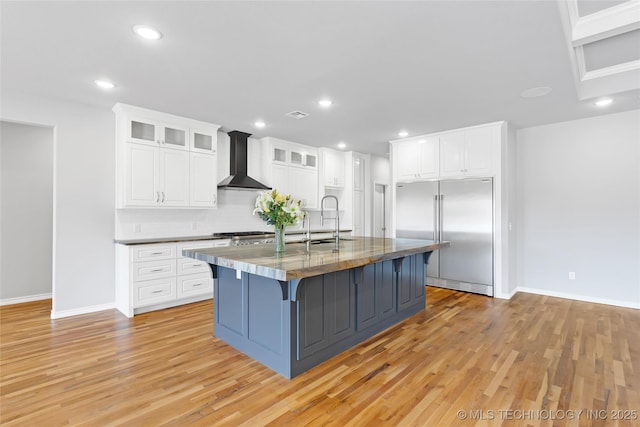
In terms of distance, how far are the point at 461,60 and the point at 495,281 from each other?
10.9ft

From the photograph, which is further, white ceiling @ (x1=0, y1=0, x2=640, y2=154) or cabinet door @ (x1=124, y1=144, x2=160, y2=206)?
cabinet door @ (x1=124, y1=144, x2=160, y2=206)

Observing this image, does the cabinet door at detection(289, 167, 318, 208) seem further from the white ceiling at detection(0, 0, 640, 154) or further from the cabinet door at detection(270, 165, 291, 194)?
the white ceiling at detection(0, 0, 640, 154)

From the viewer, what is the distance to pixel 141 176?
4055 millimetres

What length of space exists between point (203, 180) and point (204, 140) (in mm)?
593

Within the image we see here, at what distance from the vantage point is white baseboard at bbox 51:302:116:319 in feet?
12.2

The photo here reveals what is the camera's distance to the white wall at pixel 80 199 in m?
3.72

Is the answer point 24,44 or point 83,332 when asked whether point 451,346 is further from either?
point 24,44

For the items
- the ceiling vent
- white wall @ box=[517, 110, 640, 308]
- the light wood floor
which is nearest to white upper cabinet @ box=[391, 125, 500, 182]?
white wall @ box=[517, 110, 640, 308]

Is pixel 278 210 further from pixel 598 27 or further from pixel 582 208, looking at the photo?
pixel 582 208

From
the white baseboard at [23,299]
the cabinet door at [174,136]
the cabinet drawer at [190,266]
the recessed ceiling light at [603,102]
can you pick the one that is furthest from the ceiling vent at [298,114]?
the white baseboard at [23,299]

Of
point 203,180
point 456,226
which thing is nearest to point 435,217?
point 456,226

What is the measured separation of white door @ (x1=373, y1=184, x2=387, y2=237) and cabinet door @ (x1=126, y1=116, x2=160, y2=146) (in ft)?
16.0

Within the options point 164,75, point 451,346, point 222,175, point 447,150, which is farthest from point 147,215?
point 447,150

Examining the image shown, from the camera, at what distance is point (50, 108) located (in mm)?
3689
